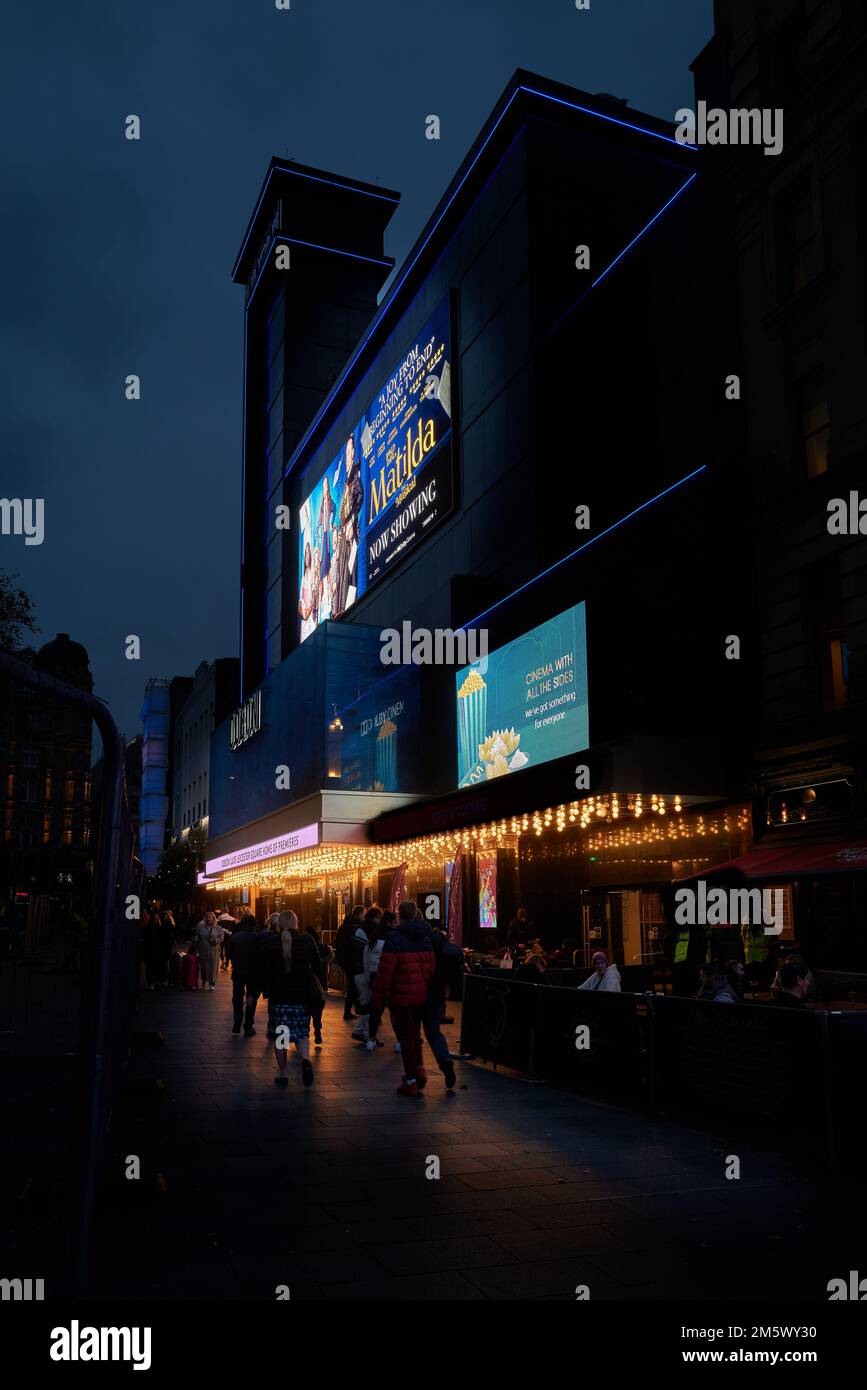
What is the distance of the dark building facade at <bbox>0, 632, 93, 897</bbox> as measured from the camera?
4523 millimetres

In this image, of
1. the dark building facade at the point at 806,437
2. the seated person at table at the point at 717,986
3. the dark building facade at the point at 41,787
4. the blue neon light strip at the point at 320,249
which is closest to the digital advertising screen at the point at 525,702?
the dark building facade at the point at 806,437

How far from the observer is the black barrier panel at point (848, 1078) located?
8125 mm

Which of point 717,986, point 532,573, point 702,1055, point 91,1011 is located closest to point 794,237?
point 532,573

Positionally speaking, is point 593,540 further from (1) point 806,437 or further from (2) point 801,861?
(2) point 801,861

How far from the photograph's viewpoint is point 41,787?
502 cm

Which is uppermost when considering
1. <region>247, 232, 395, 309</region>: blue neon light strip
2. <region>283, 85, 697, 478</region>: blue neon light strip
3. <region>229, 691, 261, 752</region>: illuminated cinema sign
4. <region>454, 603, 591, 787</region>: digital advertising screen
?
<region>247, 232, 395, 309</region>: blue neon light strip

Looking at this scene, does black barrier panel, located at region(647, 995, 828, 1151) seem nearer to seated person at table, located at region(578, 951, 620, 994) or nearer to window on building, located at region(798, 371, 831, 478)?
seated person at table, located at region(578, 951, 620, 994)

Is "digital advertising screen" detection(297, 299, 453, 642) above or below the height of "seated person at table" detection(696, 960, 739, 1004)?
above

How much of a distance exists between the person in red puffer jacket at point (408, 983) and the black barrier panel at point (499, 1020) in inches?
54.9

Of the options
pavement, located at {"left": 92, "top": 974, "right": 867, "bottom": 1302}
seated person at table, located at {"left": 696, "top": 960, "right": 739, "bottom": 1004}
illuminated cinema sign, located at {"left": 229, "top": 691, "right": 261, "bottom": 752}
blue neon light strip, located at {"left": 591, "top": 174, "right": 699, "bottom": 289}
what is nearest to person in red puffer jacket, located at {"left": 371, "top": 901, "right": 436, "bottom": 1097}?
pavement, located at {"left": 92, "top": 974, "right": 867, "bottom": 1302}

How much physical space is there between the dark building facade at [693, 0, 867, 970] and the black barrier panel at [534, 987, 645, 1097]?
4.52 metres

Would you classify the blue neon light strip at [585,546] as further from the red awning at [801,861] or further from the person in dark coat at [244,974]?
the person in dark coat at [244,974]

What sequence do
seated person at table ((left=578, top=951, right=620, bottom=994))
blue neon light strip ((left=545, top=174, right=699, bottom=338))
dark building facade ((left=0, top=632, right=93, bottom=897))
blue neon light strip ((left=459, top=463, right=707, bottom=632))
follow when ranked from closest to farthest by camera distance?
dark building facade ((left=0, top=632, right=93, bottom=897)) → seated person at table ((left=578, top=951, right=620, bottom=994)) → blue neon light strip ((left=459, top=463, right=707, bottom=632)) → blue neon light strip ((left=545, top=174, right=699, bottom=338))
